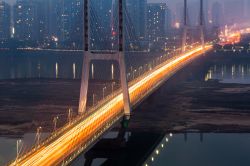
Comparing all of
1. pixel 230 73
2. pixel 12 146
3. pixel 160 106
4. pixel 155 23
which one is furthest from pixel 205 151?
pixel 155 23

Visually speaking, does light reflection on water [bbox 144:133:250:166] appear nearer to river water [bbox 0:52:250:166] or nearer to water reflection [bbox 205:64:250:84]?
river water [bbox 0:52:250:166]

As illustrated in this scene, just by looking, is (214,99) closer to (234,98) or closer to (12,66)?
(234,98)

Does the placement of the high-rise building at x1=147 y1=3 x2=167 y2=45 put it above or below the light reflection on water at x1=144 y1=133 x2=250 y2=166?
above

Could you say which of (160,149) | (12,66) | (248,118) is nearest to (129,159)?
(160,149)

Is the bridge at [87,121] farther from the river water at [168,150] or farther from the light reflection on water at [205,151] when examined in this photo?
the light reflection on water at [205,151]

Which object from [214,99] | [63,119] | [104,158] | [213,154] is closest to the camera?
[104,158]

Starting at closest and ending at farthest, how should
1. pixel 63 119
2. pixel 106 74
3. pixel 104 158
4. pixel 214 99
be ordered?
pixel 104 158
pixel 63 119
pixel 214 99
pixel 106 74

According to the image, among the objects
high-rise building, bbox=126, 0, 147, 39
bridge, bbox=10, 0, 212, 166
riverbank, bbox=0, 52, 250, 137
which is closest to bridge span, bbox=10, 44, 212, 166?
bridge, bbox=10, 0, 212, 166

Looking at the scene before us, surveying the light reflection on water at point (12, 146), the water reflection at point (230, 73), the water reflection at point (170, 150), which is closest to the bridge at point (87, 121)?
the water reflection at point (170, 150)

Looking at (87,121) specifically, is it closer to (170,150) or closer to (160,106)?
(170,150)
